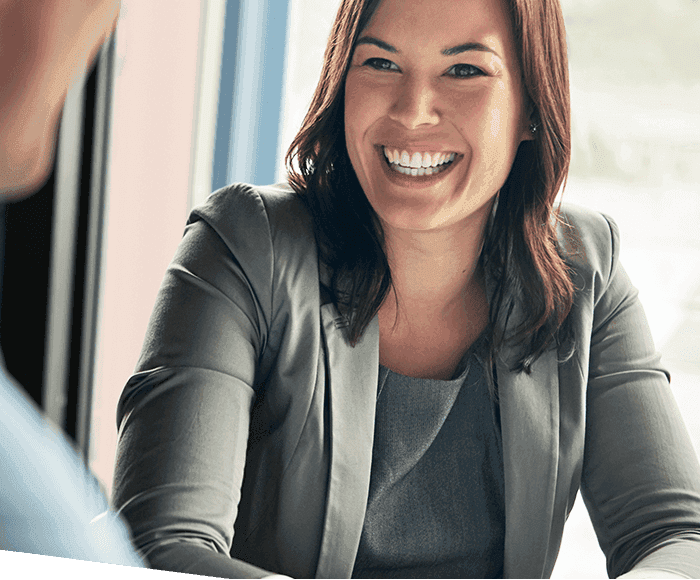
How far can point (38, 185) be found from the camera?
0.43 m

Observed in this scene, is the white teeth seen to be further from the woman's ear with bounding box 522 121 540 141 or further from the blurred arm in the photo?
the blurred arm

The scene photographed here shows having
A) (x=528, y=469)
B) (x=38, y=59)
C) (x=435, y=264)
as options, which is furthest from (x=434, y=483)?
(x=38, y=59)

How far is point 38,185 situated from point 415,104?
282mm

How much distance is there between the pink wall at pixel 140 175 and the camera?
0.47 m

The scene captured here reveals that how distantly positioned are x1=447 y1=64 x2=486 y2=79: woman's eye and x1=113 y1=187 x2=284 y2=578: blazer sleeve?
7.4 inches

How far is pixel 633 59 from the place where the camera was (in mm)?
541

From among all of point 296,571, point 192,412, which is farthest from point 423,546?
point 192,412

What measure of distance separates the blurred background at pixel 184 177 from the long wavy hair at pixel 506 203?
0.03m

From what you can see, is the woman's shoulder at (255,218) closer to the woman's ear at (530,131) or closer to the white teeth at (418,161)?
the white teeth at (418,161)

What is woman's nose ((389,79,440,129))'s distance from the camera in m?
0.57

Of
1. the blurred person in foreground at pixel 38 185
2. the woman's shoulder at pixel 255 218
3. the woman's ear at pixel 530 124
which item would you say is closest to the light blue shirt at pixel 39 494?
the blurred person in foreground at pixel 38 185

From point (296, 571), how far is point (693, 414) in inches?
14.0

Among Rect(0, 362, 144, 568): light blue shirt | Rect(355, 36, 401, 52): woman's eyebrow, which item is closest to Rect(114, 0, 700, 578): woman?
Rect(355, 36, 401, 52): woman's eyebrow

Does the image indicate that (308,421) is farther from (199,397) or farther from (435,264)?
(435,264)
